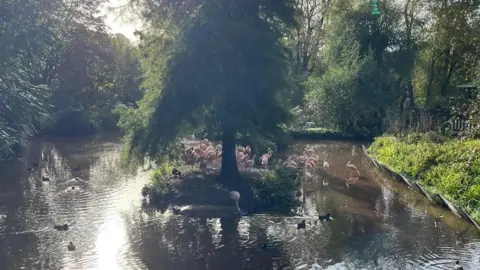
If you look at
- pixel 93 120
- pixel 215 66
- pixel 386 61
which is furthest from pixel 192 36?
pixel 93 120

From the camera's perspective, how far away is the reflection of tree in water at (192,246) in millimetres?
11891

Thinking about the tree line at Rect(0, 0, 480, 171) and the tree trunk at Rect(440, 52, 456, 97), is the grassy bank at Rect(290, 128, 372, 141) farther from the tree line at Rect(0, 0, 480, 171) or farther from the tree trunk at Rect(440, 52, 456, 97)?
the tree trunk at Rect(440, 52, 456, 97)

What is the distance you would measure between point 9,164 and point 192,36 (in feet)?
53.6

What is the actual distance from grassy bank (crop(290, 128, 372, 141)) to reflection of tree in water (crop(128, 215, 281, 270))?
22655 millimetres

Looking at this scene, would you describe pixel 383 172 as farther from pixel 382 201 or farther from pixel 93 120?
pixel 93 120

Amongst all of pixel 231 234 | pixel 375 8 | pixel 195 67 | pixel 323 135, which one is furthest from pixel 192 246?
pixel 375 8

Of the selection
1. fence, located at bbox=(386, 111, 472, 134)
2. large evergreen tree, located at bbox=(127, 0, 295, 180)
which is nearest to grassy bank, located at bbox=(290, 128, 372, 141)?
fence, located at bbox=(386, 111, 472, 134)

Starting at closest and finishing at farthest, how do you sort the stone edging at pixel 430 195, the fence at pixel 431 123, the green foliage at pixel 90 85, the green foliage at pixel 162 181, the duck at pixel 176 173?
the stone edging at pixel 430 195 < the green foliage at pixel 162 181 < the duck at pixel 176 173 < the fence at pixel 431 123 < the green foliage at pixel 90 85

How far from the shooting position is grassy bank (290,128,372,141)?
36.7 meters

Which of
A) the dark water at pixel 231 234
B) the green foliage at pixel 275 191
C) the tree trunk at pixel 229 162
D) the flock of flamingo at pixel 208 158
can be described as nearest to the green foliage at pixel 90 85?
the dark water at pixel 231 234

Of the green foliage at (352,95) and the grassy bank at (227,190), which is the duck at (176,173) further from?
→ the green foliage at (352,95)

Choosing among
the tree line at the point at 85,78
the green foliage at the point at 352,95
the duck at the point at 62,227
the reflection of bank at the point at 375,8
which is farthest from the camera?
the tree line at the point at 85,78

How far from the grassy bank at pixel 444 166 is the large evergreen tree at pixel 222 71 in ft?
17.3

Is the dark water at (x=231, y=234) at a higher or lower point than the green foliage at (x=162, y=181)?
lower
